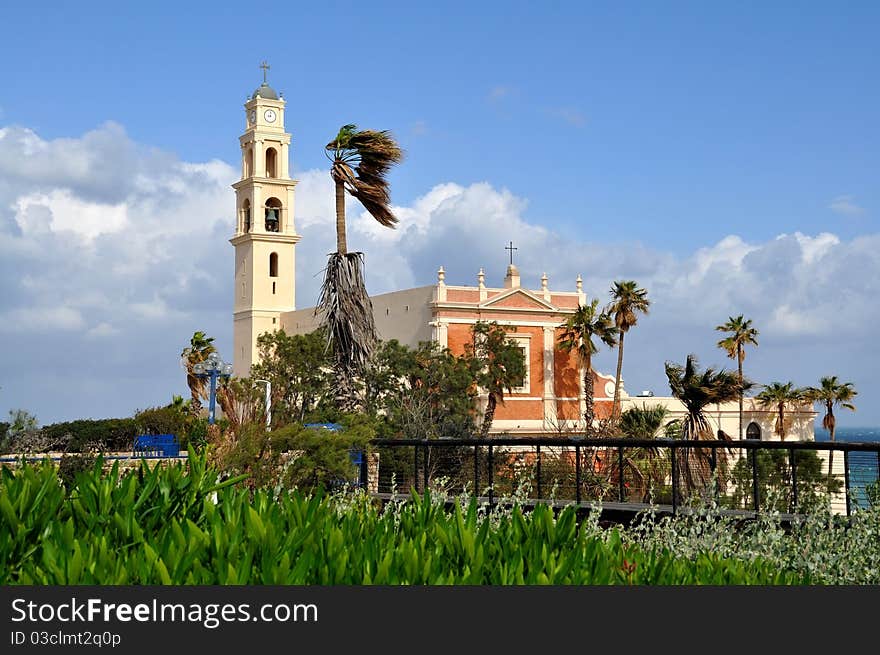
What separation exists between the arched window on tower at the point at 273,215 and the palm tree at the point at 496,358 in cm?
1413

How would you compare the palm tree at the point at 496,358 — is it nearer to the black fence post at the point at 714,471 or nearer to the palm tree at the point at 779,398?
the palm tree at the point at 779,398

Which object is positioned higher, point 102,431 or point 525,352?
point 525,352

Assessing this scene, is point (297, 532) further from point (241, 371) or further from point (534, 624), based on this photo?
point (241, 371)

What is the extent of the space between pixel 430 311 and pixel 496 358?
132 inches

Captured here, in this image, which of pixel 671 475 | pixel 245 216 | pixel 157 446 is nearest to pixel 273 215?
pixel 245 216

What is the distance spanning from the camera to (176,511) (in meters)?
5.39

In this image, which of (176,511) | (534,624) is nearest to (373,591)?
(534,624)

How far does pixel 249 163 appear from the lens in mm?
50750

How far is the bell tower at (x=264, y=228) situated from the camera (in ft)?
164

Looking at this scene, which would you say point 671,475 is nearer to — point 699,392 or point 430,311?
point 699,392

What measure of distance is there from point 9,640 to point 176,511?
2.07m

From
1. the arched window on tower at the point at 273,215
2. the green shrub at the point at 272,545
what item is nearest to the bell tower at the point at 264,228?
the arched window on tower at the point at 273,215

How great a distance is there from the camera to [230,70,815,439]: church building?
42656mm

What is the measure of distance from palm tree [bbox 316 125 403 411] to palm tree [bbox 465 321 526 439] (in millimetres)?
16862
